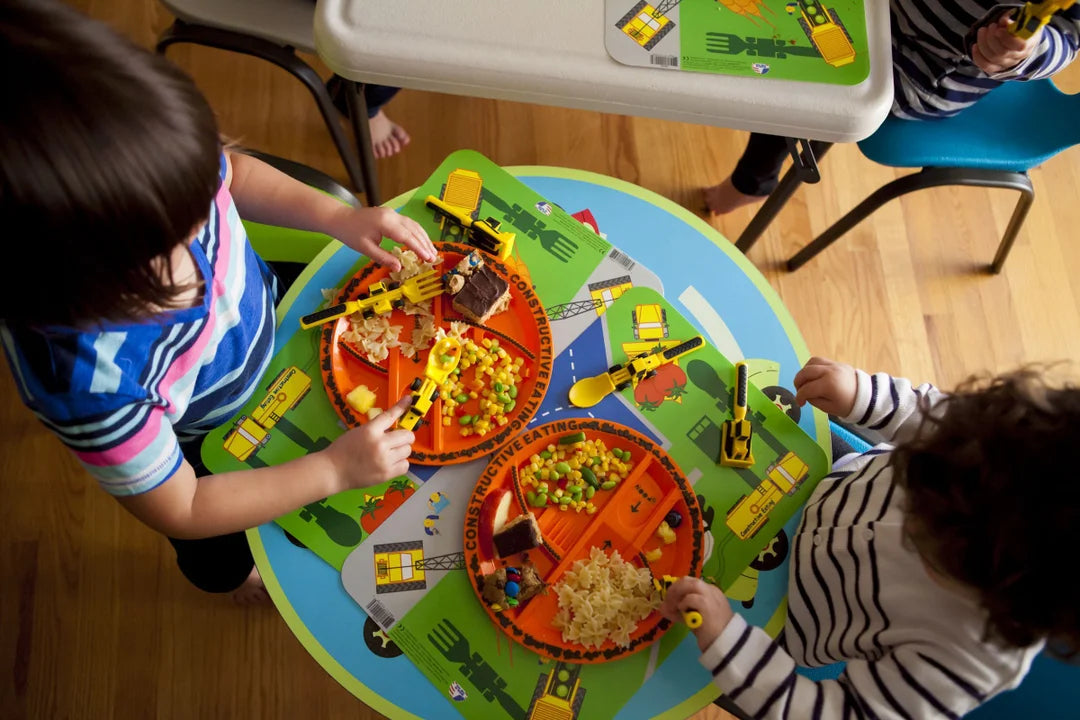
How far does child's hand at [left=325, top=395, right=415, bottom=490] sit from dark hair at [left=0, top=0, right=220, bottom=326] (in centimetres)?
25

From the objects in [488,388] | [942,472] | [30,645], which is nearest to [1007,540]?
[942,472]

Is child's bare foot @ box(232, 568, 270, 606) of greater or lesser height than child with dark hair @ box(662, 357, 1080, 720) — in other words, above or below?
below

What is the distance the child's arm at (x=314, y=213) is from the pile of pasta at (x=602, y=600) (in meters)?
0.39

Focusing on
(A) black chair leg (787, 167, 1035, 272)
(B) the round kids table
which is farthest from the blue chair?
(B) the round kids table

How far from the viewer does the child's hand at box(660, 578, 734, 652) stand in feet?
2.31

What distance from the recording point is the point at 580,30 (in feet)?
2.80

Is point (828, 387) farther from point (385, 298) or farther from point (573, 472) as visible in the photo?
point (385, 298)

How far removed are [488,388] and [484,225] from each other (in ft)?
0.64

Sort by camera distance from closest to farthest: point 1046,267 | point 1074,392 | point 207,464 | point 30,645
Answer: point 1074,392, point 207,464, point 30,645, point 1046,267

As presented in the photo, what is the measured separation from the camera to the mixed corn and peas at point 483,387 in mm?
795

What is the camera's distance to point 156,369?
689mm

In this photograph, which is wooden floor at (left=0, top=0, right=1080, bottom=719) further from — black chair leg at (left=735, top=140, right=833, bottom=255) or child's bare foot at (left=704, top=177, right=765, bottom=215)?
black chair leg at (left=735, top=140, right=833, bottom=255)

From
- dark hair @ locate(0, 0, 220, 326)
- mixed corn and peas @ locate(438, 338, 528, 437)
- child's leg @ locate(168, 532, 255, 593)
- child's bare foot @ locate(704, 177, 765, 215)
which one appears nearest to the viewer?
dark hair @ locate(0, 0, 220, 326)

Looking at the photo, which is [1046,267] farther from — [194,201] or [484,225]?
[194,201]
